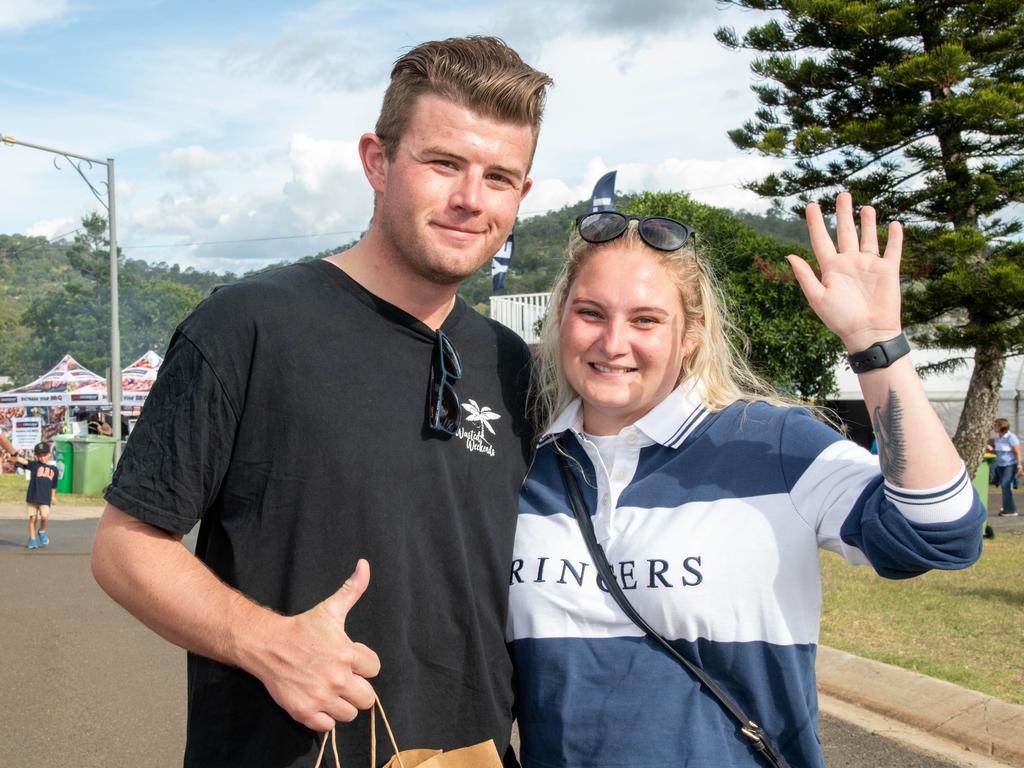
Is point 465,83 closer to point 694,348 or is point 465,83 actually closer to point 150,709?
point 694,348

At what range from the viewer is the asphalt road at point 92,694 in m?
4.69

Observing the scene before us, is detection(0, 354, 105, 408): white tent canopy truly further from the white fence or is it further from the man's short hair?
the man's short hair

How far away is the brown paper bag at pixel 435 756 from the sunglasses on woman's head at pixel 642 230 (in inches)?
50.0

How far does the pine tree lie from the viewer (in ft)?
Answer: 33.9

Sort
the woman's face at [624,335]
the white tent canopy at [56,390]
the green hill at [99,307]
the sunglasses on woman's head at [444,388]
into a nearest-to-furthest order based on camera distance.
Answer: the sunglasses on woman's head at [444,388], the woman's face at [624,335], the white tent canopy at [56,390], the green hill at [99,307]

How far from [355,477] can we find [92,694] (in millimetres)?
4679

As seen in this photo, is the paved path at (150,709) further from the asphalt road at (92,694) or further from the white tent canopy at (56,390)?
the white tent canopy at (56,390)

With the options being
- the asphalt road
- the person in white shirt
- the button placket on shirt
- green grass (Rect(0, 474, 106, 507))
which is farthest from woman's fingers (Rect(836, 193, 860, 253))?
green grass (Rect(0, 474, 106, 507))

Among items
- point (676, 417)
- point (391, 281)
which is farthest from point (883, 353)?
point (391, 281)

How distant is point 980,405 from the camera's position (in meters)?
11.9

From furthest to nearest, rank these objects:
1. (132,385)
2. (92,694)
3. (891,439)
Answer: (132,385)
(92,694)
(891,439)

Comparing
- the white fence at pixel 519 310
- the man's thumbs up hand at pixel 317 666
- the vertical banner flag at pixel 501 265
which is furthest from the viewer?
the white fence at pixel 519 310

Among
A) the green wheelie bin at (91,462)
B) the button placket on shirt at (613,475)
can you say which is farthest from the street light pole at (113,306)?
the button placket on shirt at (613,475)

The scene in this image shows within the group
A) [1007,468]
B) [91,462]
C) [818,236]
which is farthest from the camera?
[91,462]
